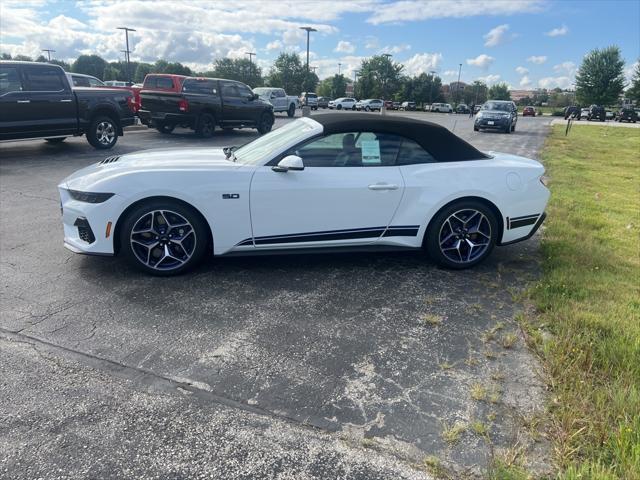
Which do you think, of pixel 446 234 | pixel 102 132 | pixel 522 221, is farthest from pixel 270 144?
pixel 102 132

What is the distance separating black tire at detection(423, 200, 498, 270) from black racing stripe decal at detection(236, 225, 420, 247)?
18 cm

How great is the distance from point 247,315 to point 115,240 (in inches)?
55.5

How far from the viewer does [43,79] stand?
34.2ft

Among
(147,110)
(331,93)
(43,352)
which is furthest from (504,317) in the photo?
(331,93)

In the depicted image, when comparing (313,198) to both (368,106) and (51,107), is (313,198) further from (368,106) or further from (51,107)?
(368,106)

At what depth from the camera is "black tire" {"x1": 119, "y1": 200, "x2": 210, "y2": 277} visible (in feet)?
13.3

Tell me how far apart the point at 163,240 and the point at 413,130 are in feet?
8.22

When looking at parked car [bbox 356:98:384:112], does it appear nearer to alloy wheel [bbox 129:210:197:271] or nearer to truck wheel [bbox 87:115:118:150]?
truck wheel [bbox 87:115:118:150]

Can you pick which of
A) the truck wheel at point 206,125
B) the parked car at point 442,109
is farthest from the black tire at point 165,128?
the parked car at point 442,109

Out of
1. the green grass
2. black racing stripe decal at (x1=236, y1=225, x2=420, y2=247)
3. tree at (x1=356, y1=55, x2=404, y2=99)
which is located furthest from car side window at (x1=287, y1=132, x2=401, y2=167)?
tree at (x1=356, y1=55, x2=404, y2=99)

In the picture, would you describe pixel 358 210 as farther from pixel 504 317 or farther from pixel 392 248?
pixel 504 317

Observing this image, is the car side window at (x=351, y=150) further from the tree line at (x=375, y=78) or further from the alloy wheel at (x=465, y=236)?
the tree line at (x=375, y=78)

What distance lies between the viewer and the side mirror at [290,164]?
4.04m

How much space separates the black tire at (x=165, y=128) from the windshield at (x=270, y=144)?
1136 centimetres
